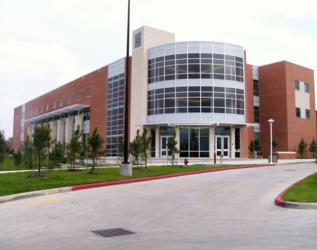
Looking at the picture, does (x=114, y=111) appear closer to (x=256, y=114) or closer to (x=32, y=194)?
(x=256, y=114)

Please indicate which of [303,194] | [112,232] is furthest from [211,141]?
[112,232]

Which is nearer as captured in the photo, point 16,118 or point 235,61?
point 235,61

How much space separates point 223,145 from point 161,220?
117 feet

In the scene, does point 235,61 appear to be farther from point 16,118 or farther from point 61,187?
point 16,118

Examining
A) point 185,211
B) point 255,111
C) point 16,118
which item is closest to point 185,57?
point 255,111

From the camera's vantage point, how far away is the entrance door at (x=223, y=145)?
4438 cm

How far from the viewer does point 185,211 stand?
439 inches

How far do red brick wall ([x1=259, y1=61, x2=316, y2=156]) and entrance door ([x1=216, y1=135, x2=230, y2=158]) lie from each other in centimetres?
1046

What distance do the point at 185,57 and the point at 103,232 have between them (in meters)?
37.7

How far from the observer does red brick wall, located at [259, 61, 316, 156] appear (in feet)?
169

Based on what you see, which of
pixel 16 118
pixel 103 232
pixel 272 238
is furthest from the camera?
pixel 16 118

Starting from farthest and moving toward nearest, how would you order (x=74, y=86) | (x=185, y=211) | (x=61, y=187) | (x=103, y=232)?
1. (x=74, y=86)
2. (x=61, y=187)
3. (x=185, y=211)
4. (x=103, y=232)

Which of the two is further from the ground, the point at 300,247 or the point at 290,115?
the point at 290,115

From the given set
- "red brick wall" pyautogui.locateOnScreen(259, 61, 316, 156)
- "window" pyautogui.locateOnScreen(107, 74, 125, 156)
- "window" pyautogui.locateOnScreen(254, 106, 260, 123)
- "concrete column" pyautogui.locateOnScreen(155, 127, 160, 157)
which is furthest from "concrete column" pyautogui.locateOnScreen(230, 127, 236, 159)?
"window" pyautogui.locateOnScreen(107, 74, 125, 156)
